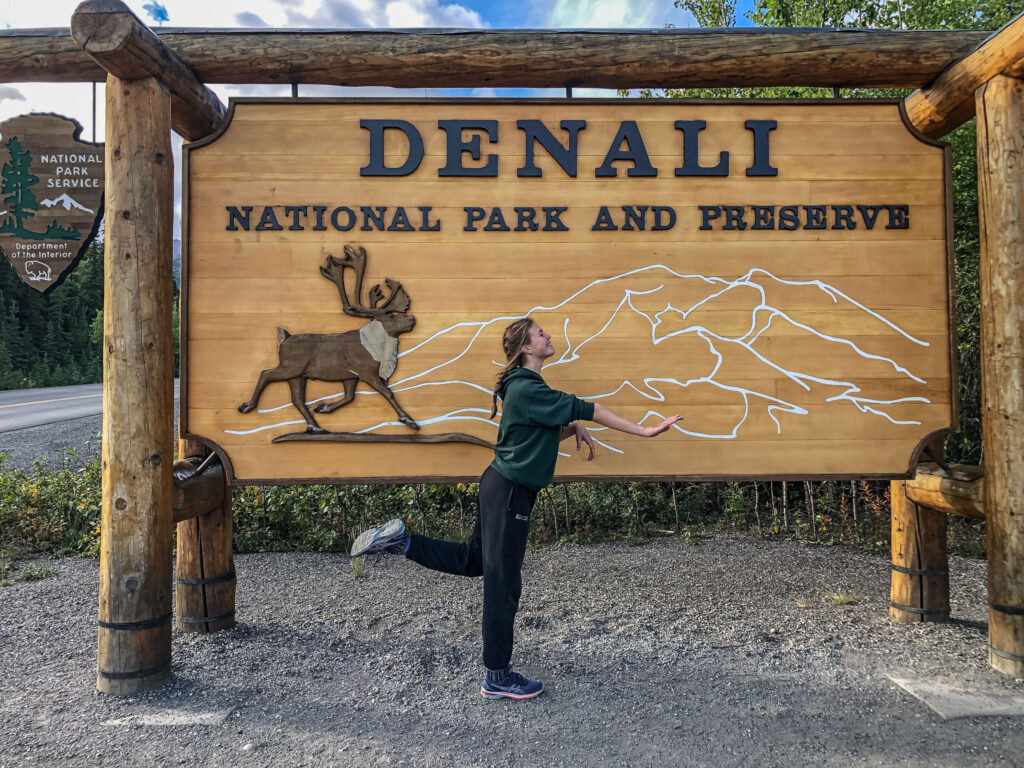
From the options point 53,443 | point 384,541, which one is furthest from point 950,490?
point 53,443

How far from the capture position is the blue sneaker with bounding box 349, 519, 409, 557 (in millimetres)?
3438

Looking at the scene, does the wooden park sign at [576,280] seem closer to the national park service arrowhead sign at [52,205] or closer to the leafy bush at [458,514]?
the national park service arrowhead sign at [52,205]

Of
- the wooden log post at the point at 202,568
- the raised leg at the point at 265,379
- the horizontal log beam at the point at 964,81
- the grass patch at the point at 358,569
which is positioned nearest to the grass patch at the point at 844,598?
the horizontal log beam at the point at 964,81

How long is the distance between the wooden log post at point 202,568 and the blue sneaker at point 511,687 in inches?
77.1

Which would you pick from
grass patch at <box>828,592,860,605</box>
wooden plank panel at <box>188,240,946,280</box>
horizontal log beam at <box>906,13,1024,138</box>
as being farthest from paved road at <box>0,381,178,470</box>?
horizontal log beam at <box>906,13,1024,138</box>

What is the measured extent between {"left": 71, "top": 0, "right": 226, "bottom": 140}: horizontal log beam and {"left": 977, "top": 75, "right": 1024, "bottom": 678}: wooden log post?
453cm

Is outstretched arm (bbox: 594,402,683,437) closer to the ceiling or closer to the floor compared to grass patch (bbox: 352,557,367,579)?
closer to the ceiling

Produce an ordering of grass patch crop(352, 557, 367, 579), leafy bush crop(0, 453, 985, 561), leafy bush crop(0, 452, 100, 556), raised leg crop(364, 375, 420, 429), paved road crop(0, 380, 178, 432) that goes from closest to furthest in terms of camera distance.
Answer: raised leg crop(364, 375, 420, 429) → grass patch crop(352, 557, 367, 579) → leafy bush crop(0, 452, 100, 556) → leafy bush crop(0, 453, 985, 561) → paved road crop(0, 380, 178, 432)

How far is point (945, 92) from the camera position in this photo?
397 cm

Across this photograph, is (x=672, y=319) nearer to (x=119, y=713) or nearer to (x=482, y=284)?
(x=482, y=284)

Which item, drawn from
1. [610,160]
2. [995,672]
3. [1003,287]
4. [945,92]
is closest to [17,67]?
[610,160]

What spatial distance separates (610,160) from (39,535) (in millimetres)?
6046

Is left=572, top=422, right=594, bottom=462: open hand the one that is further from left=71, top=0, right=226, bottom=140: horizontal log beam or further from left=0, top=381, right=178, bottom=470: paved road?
left=0, top=381, right=178, bottom=470: paved road

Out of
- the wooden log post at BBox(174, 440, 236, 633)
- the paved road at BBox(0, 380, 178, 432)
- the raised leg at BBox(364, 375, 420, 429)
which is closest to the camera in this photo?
the raised leg at BBox(364, 375, 420, 429)
